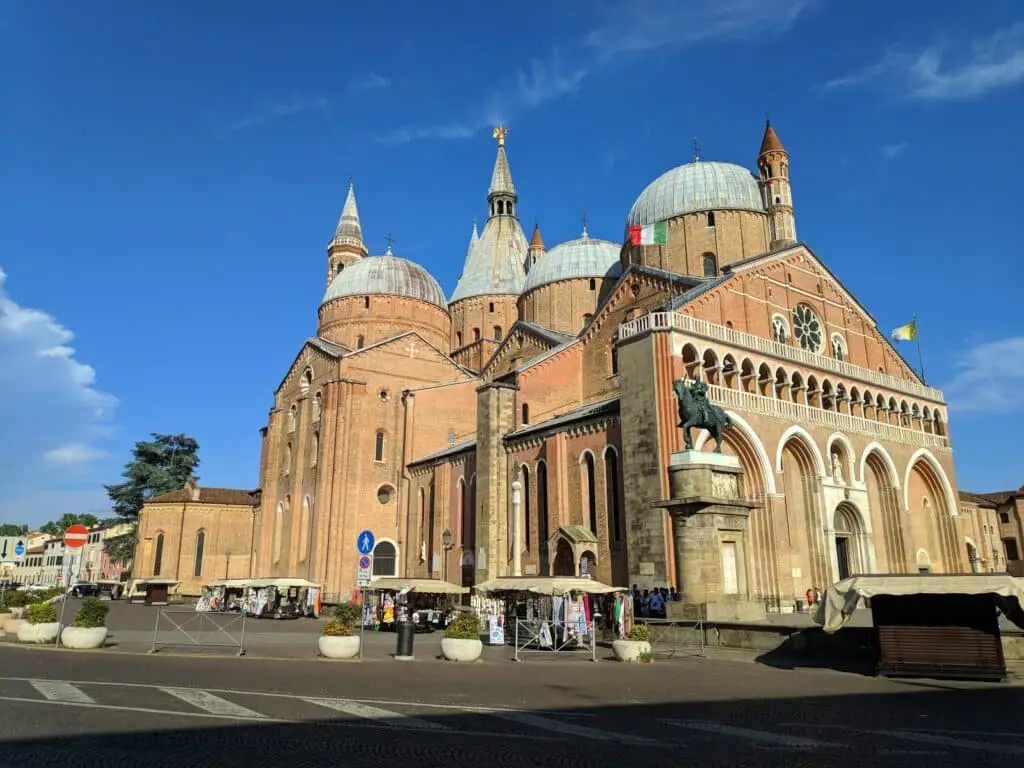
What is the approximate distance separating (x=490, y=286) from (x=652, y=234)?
82.8ft

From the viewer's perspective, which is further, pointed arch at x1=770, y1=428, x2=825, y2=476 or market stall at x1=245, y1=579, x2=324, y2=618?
market stall at x1=245, y1=579, x2=324, y2=618

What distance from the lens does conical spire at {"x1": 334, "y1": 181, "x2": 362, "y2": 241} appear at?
219ft

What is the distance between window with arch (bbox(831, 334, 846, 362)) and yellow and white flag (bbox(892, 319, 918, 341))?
3.08m

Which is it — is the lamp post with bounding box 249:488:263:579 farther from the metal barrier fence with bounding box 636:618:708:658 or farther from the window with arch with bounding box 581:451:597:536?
the metal barrier fence with bounding box 636:618:708:658

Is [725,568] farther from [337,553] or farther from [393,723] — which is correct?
[337,553]

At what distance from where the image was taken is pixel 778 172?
126ft

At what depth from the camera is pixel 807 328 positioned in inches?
1321

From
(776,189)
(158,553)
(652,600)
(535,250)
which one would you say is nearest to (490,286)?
(535,250)

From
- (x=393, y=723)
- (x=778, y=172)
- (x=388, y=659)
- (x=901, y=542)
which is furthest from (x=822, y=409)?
(x=393, y=723)

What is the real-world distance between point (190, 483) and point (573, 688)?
45.3m

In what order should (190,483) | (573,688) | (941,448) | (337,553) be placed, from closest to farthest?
(573,688) < (941,448) < (337,553) < (190,483)

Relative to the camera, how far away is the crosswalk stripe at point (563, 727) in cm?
680

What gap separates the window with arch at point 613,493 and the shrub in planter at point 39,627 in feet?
54.9

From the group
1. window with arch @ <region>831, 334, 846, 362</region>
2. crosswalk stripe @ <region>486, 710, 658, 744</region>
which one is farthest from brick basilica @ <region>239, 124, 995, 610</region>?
crosswalk stripe @ <region>486, 710, 658, 744</region>
